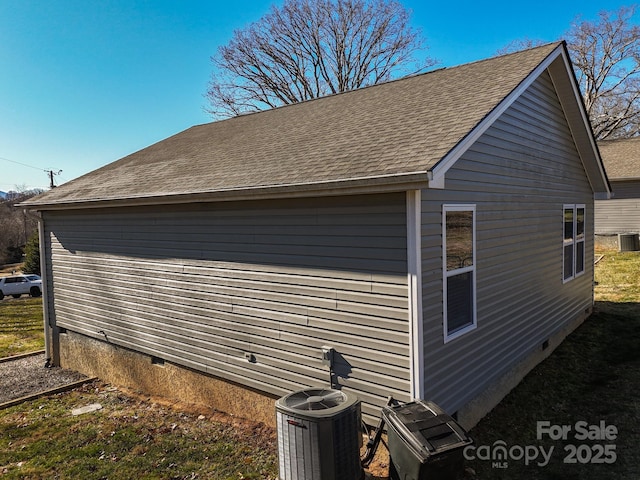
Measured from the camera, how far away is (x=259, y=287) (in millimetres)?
6227

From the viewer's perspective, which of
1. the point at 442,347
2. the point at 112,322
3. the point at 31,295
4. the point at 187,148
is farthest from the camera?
the point at 31,295

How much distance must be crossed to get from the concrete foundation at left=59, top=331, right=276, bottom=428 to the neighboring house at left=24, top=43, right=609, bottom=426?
4cm

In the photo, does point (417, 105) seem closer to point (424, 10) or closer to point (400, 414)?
point (400, 414)

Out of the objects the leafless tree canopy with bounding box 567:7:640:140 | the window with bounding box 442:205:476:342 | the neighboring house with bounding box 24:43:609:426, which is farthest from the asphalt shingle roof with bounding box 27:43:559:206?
the leafless tree canopy with bounding box 567:7:640:140

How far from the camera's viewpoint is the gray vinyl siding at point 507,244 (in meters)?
5.12

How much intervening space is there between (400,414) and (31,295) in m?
28.5

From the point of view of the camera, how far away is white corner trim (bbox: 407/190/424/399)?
4.69 m

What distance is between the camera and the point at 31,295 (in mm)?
26469

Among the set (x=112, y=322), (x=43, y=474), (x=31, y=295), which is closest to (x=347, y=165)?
(x=43, y=474)

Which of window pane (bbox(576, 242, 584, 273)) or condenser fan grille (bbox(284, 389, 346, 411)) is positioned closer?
condenser fan grille (bbox(284, 389, 346, 411))

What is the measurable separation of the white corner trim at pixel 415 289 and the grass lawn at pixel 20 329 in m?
11.2

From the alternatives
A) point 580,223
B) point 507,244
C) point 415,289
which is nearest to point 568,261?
point 580,223

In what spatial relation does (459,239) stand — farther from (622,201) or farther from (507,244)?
(622,201)

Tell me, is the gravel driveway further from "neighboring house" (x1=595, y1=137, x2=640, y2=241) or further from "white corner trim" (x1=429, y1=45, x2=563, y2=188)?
"neighboring house" (x1=595, y1=137, x2=640, y2=241)
